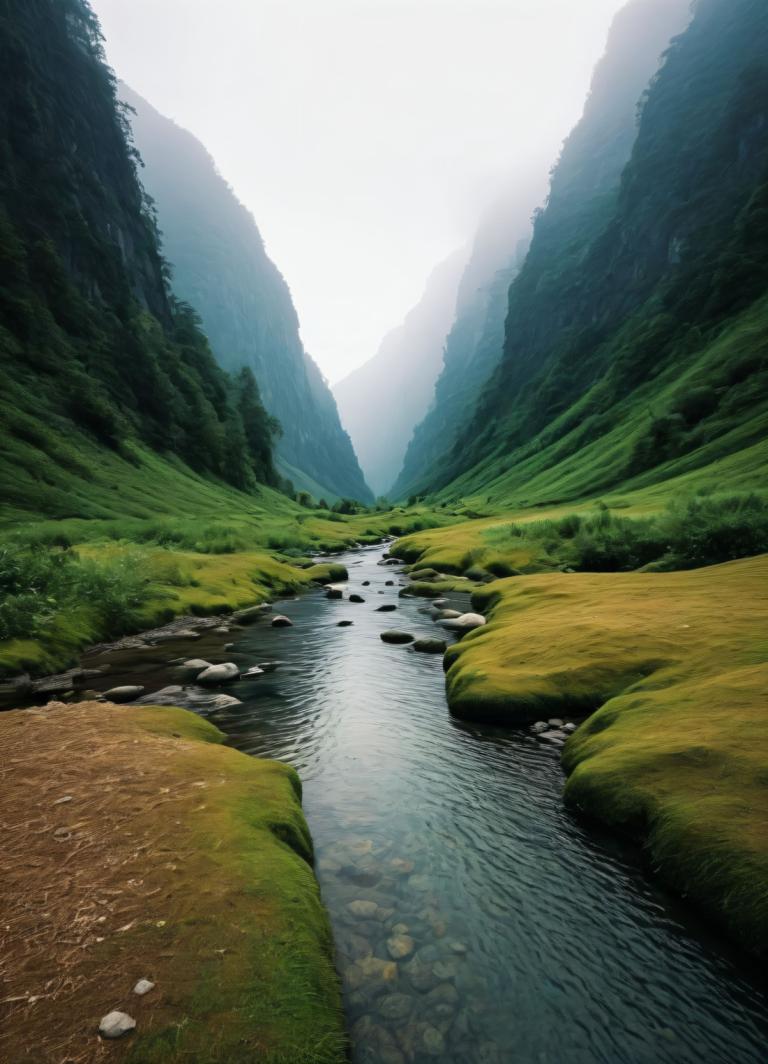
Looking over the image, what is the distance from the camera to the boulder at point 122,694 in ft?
56.0

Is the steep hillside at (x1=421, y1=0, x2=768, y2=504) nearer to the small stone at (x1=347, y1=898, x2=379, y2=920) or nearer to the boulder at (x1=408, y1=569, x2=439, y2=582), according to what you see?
the boulder at (x1=408, y1=569, x2=439, y2=582)

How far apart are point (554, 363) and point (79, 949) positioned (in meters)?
179

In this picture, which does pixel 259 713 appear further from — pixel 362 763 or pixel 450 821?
pixel 450 821

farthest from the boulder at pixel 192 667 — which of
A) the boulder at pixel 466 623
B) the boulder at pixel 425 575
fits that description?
the boulder at pixel 425 575

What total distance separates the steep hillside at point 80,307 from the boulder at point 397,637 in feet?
153

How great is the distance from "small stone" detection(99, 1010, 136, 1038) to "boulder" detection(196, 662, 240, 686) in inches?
590

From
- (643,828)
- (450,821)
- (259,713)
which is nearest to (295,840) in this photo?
(450,821)

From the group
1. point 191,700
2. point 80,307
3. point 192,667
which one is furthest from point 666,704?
point 80,307

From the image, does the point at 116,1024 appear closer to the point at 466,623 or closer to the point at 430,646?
the point at 430,646

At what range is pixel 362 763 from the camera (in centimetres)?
1330

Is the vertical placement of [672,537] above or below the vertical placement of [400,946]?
above

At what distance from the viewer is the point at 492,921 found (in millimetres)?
7988

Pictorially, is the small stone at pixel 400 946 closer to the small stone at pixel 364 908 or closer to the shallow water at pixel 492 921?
the shallow water at pixel 492 921

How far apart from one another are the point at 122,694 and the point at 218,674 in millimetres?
3365
